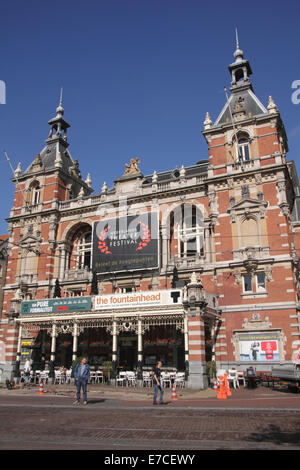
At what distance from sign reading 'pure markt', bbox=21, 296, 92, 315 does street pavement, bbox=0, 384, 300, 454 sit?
11.0 metres

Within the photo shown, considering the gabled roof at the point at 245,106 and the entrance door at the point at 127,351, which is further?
the gabled roof at the point at 245,106

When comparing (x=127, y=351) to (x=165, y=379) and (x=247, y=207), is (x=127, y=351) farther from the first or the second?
(x=247, y=207)

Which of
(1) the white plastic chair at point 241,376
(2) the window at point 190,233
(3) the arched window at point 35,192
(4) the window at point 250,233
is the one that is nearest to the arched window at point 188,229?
(2) the window at point 190,233

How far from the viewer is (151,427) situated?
976 centimetres

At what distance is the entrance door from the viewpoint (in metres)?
A: 28.7

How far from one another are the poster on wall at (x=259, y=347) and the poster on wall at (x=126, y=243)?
27.9 ft

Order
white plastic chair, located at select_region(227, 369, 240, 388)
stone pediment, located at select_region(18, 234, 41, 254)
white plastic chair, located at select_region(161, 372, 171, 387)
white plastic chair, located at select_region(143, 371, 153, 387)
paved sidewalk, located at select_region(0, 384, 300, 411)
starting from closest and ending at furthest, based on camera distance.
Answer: paved sidewalk, located at select_region(0, 384, 300, 411) → white plastic chair, located at select_region(161, 372, 171, 387) → white plastic chair, located at select_region(227, 369, 240, 388) → white plastic chair, located at select_region(143, 371, 153, 387) → stone pediment, located at select_region(18, 234, 41, 254)

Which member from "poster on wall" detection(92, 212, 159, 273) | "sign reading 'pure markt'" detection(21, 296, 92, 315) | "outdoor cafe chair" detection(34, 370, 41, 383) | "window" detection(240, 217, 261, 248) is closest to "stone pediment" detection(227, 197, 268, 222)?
"window" detection(240, 217, 261, 248)

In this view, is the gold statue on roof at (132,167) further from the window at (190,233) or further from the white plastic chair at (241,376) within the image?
the white plastic chair at (241,376)

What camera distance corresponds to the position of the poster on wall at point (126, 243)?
2956 cm

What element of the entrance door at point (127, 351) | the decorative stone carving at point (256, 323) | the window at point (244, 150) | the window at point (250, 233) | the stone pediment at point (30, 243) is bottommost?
the entrance door at point (127, 351)

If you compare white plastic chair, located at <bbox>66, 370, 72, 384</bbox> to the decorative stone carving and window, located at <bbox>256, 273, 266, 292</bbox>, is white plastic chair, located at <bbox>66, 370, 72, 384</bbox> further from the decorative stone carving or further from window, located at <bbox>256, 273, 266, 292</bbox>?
window, located at <bbox>256, 273, 266, 292</bbox>

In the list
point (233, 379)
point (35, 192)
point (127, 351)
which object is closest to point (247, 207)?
point (233, 379)
